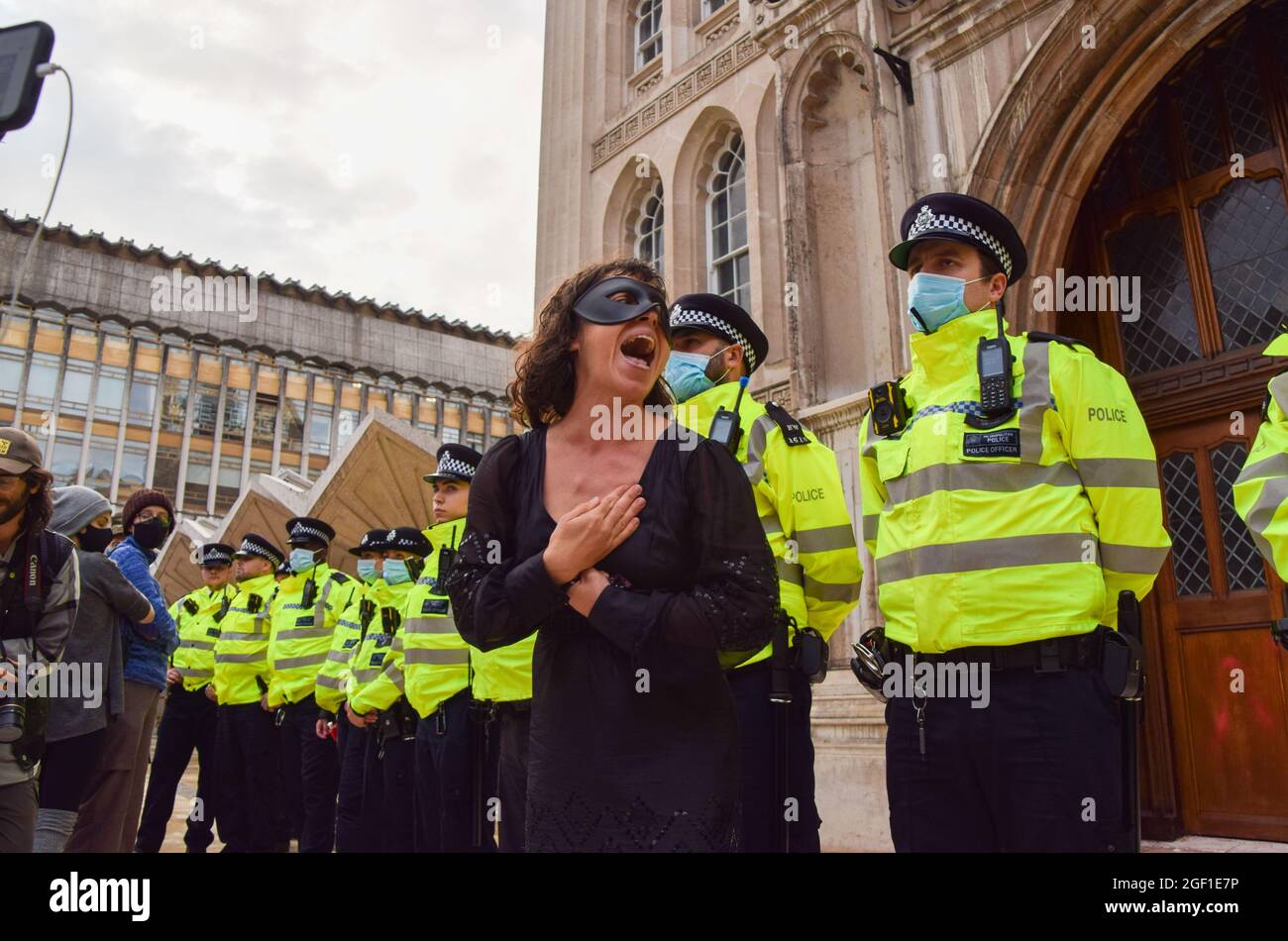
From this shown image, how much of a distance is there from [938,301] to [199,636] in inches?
325

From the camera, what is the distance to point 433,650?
552 cm

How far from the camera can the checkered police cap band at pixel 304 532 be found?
874cm

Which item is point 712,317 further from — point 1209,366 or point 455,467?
point 1209,366

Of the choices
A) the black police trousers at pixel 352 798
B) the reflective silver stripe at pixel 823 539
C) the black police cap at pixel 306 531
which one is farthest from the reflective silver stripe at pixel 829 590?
the black police cap at pixel 306 531

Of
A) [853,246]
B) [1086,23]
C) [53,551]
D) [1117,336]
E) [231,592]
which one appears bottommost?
[53,551]

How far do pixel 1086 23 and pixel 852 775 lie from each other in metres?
5.45

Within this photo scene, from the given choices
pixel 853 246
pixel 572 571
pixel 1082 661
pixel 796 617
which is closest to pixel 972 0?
pixel 853 246

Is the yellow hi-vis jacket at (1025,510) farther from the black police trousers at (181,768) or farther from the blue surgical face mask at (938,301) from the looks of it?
the black police trousers at (181,768)

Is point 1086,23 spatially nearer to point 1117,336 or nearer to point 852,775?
point 1117,336

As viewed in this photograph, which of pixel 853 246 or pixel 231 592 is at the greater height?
pixel 853 246

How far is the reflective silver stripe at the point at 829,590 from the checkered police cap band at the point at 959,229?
1339mm
